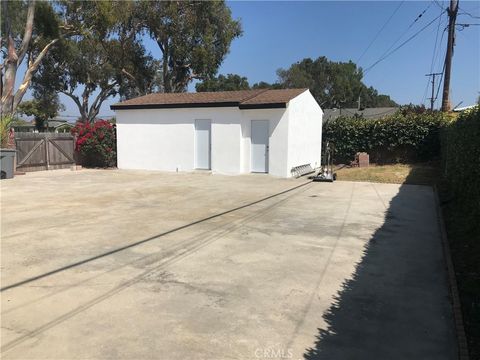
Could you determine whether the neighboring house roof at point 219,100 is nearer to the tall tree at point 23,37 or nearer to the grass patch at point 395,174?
the grass patch at point 395,174

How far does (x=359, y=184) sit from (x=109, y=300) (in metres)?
12.3

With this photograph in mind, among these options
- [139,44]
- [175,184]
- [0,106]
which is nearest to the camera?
[175,184]

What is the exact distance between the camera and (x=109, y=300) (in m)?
4.50

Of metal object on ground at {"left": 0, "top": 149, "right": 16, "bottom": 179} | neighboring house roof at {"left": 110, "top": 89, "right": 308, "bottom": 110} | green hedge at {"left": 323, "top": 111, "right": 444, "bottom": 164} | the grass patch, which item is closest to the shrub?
neighboring house roof at {"left": 110, "top": 89, "right": 308, "bottom": 110}

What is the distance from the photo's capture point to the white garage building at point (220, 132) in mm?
17031

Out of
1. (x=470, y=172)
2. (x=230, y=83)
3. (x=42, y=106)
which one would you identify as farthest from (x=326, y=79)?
(x=470, y=172)

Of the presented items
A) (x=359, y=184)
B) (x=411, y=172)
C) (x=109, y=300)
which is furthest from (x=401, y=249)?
(x=411, y=172)

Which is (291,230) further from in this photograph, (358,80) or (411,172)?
(358,80)

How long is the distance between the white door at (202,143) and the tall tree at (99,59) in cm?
1330

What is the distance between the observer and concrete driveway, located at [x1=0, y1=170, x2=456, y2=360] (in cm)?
366

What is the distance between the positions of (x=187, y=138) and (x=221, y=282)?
1390 centimetres

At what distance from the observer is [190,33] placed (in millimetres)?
32469

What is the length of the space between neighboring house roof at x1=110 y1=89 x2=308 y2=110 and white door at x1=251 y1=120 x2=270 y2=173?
849 mm

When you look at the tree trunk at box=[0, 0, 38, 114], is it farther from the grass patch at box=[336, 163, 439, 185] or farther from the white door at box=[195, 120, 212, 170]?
the grass patch at box=[336, 163, 439, 185]
